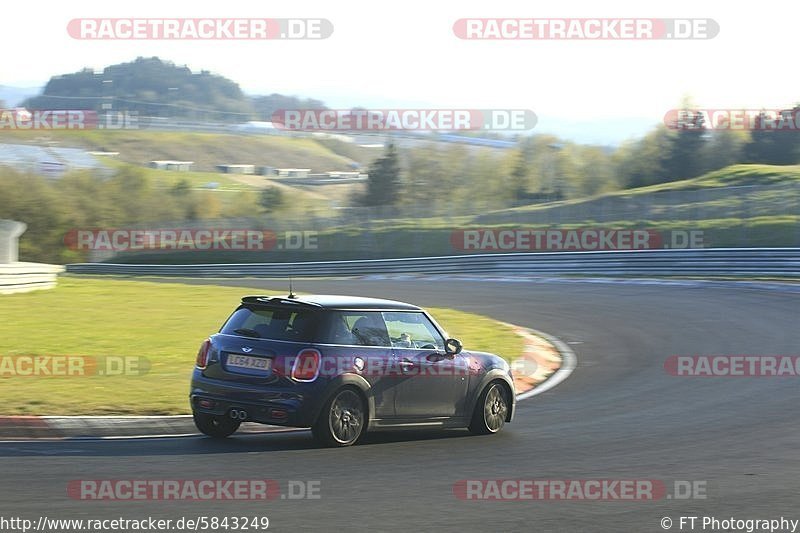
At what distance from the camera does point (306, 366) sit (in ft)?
30.6

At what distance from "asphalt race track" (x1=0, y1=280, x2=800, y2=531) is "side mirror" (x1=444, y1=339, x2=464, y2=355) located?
2.72 ft

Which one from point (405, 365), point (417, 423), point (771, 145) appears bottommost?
point (417, 423)

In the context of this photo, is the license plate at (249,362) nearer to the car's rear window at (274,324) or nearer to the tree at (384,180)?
the car's rear window at (274,324)

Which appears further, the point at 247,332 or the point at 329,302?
the point at 329,302

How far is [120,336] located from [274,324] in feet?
29.0

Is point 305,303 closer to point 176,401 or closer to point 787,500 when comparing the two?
point 176,401

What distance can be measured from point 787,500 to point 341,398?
3.73m

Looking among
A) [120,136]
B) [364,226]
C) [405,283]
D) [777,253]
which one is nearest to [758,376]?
[777,253]

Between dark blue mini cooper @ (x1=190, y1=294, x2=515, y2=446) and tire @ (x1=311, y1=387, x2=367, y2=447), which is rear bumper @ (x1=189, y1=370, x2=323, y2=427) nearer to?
dark blue mini cooper @ (x1=190, y1=294, x2=515, y2=446)

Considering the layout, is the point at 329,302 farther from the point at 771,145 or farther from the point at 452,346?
the point at 771,145

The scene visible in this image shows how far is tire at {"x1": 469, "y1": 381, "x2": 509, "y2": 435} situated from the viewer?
1070 cm

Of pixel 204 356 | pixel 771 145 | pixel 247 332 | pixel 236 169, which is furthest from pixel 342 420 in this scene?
pixel 236 169

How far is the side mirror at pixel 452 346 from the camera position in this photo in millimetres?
10453

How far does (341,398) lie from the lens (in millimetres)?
9516
